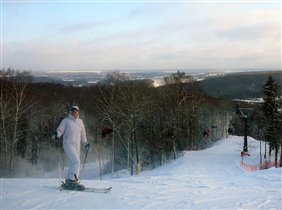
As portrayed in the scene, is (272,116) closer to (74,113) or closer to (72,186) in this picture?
(74,113)

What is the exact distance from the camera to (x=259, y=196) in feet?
31.6

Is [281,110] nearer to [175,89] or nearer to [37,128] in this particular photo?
[175,89]

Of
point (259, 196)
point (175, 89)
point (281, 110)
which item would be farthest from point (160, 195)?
point (175, 89)

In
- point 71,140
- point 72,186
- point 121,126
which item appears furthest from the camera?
point 121,126

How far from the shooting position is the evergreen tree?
135 ft

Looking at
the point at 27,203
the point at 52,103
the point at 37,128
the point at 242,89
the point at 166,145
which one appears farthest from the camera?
the point at 242,89

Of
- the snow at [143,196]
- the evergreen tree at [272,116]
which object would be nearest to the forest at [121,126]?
the evergreen tree at [272,116]

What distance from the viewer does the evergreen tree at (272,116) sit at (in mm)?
41281

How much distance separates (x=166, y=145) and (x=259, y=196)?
38.1 m

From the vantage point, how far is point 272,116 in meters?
41.8

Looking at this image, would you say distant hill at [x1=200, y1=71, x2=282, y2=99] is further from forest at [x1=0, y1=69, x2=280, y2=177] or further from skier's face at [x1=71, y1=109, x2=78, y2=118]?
skier's face at [x1=71, y1=109, x2=78, y2=118]

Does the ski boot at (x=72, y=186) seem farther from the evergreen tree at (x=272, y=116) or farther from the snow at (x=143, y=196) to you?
the evergreen tree at (x=272, y=116)

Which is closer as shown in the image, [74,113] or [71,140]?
[71,140]

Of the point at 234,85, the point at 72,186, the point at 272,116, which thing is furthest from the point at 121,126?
the point at 234,85
